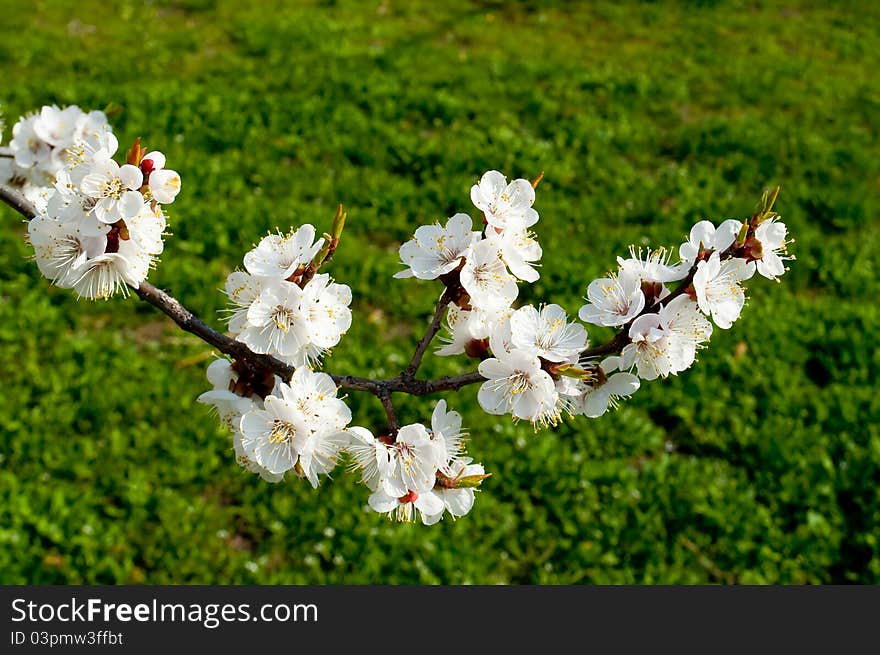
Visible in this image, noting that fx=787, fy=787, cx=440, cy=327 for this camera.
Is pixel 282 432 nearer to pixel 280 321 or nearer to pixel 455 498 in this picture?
pixel 280 321

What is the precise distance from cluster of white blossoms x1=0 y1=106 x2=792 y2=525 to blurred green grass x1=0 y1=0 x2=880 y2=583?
71.0 inches

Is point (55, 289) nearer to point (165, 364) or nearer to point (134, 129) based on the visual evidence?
point (165, 364)

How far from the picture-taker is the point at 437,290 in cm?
414

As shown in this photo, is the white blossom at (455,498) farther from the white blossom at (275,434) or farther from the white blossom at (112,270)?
the white blossom at (112,270)

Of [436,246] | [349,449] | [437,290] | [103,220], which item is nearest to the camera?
[103,220]

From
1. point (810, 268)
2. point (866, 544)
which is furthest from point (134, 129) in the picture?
point (866, 544)

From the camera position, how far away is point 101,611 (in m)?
2.62

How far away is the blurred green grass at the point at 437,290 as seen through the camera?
3146mm

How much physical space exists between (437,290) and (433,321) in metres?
2.76

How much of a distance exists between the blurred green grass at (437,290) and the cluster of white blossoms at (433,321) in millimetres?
1804

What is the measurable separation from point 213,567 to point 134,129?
2.98 meters

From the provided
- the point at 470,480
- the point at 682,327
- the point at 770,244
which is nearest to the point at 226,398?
the point at 470,480

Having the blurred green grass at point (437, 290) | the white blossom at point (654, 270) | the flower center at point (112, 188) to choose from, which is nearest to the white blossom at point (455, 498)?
the white blossom at point (654, 270)

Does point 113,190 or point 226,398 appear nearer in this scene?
point 113,190
